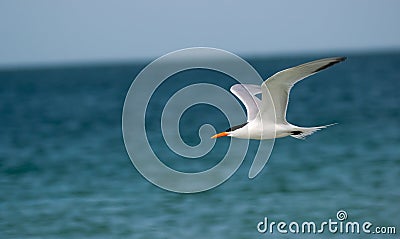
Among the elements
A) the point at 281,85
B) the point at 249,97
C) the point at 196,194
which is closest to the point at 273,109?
the point at 281,85

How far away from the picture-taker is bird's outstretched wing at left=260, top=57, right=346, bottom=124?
8.98 m

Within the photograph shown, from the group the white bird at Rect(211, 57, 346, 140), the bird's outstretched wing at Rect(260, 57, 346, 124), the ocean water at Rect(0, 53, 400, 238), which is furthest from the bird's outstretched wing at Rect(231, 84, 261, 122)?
the ocean water at Rect(0, 53, 400, 238)

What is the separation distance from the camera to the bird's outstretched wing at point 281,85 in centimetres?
898

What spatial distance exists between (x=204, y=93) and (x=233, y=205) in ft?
78.2

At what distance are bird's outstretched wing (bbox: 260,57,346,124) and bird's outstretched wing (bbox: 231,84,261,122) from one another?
1.78 feet

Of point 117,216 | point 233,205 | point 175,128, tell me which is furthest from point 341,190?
point 175,128

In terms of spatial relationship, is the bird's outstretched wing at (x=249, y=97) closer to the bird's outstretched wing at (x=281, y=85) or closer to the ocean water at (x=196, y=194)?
the bird's outstretched wing at (x=281, y=85)

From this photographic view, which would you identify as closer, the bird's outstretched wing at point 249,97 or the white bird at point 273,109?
the white bird at point 273,109

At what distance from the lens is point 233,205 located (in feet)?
50.6

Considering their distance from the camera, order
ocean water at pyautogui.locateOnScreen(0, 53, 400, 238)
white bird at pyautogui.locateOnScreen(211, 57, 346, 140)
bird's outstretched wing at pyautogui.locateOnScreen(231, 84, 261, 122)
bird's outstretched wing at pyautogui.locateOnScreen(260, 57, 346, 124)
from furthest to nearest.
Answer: ocean water at pyautogui.locateOnScreen(0, 53, 400, 238) → bird's outstretched wing at pyautogui.locateOnScreen(231, 84, 261, 122) → white bird at pyautogui.locateOnScreen(211, 57, 346, 140) → bird's outstretched wing at pyautogui.locateOnScreen(260, 57, 346, 124)

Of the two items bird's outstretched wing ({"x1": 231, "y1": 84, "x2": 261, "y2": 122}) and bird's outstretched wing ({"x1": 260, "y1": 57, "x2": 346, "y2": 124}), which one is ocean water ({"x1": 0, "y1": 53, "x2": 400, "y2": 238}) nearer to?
bird's outstretched wing ({"x1": 231, "y1": 84, "x2": 261, "y2": 122})

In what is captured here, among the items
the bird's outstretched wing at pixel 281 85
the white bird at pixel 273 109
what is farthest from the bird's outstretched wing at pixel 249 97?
the bird's outstretched wing at pixel 281 85

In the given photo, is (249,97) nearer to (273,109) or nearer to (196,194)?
(273,109)

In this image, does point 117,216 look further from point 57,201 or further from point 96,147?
point 96,147
